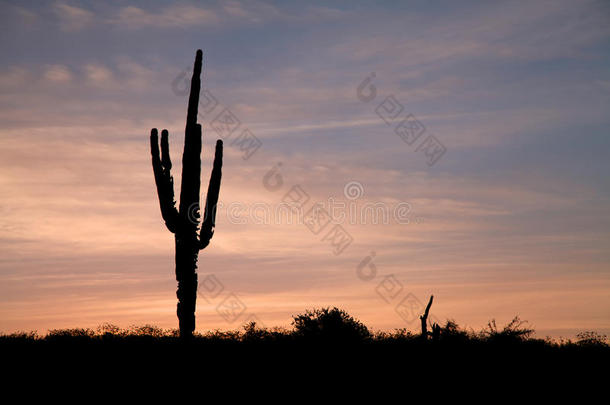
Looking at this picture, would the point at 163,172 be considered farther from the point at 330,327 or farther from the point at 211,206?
the point at 330,327

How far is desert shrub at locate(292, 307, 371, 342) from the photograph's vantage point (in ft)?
83.6

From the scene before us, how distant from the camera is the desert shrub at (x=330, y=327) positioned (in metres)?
25.5

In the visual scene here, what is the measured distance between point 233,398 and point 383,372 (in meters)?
5.35

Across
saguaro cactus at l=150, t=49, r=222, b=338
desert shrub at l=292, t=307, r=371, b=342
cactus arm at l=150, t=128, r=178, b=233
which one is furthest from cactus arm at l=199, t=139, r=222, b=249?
desert shrub at l=292, t=307, r=371, b=342

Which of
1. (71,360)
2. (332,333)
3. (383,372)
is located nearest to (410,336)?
(332,333)

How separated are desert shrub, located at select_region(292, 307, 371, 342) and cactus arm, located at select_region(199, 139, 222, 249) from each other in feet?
24.5

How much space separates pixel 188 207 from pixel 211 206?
27.3 inches

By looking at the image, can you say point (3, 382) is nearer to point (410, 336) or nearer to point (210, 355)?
point (210, 355)

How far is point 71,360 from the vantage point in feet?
61.5

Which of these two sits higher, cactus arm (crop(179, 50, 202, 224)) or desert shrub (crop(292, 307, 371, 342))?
cactus arm (crop(179, 50, 202, 224))

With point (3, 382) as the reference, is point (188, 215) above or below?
above

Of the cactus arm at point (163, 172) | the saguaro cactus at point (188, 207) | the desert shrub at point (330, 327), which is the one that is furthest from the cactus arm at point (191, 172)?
the desert shrub at point (330, 327)

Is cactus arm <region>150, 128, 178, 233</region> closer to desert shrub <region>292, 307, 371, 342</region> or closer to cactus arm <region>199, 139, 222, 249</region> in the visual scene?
cactus arm <region>199, 139, 222, 249</region>

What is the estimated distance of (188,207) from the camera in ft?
63.8
